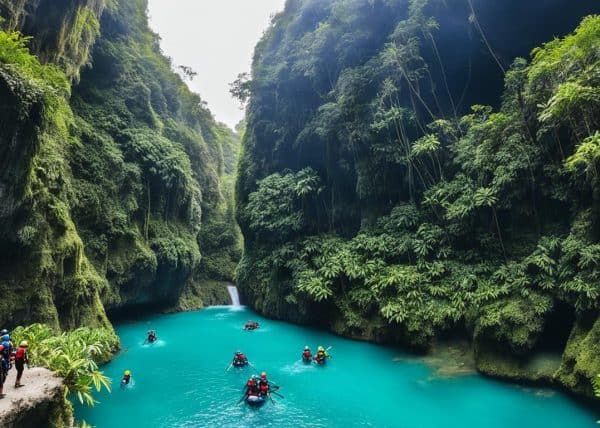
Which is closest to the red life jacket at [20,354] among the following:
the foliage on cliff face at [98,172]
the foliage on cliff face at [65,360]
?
the foliage on cliff face at [65,360]

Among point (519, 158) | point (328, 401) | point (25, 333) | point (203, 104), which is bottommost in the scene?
point (328, 401)

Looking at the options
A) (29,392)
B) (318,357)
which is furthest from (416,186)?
(29,392)

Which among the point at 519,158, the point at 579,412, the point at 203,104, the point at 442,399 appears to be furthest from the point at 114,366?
the point at 203,104

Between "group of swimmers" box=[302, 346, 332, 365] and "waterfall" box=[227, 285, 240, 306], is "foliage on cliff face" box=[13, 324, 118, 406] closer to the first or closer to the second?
"group of swimmers" box=[302, 346, 332, 365]

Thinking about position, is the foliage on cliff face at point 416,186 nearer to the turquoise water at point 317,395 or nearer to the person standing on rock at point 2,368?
the turquoise water at point 317,395

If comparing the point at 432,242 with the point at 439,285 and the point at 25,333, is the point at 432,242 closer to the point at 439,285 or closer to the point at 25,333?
the point at 439,285

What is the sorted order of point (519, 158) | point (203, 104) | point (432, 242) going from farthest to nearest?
point (203, 104) → point (432, 242) → point (519, 158)

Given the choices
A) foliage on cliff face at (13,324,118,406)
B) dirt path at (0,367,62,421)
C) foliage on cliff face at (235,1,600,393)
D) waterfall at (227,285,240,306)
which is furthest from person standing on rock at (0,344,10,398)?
waterfall at (227,285,240,306)

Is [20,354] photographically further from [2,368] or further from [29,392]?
[29,392]
